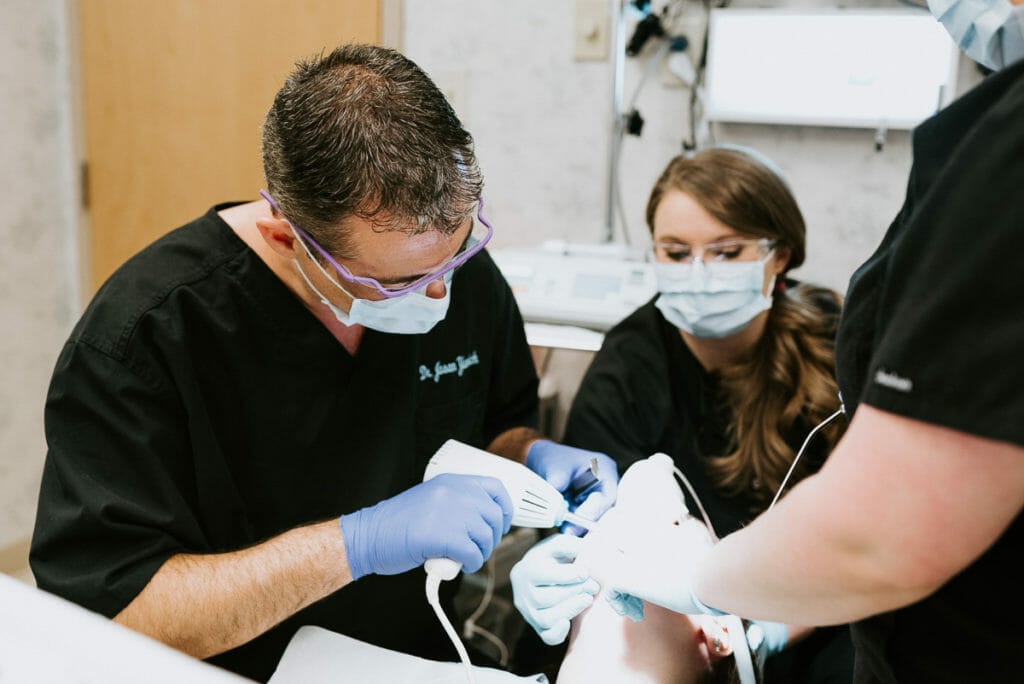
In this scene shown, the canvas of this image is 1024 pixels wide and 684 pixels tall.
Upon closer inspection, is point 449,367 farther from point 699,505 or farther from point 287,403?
point 699,505

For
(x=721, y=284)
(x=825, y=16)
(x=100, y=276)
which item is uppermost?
(x=825, y=16)

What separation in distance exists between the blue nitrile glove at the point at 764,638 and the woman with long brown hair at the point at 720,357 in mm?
329

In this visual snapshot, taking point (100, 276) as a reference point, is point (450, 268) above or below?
above

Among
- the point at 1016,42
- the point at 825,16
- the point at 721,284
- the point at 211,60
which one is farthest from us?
the point at 211,60

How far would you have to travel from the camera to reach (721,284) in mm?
1608

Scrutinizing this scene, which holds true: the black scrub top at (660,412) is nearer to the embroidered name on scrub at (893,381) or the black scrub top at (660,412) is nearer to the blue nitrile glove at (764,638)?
the blue nitrile glove at (764,638)

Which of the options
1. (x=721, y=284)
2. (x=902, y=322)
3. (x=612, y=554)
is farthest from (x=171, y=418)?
(x=721, y=284)

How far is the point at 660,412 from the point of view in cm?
162

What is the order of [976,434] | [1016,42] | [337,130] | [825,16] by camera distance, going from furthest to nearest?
[825,16] < [337,130] < [1016,42] < [976,434]

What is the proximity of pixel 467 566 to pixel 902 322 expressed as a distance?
644 mm

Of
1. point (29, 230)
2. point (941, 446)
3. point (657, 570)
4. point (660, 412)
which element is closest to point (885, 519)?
point (941, 446)

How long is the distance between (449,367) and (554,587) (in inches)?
17.7

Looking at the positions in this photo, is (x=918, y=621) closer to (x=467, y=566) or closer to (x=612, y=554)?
(x=612, y=554)

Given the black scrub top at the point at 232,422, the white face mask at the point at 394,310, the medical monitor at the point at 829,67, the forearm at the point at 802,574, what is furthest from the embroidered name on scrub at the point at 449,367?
the medical monitor at the point at 829,67
